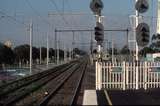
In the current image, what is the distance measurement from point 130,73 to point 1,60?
7621 cm

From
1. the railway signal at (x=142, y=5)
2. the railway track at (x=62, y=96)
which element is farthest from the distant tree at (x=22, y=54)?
the railway signal at (x=142, y=5)

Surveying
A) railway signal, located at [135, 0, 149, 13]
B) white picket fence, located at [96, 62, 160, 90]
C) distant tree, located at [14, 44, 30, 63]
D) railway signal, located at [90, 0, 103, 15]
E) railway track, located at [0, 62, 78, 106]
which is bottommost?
railway track, located at [0, 62, 78, 106]

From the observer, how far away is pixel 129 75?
25453 mm

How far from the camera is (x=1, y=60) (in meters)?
99.1

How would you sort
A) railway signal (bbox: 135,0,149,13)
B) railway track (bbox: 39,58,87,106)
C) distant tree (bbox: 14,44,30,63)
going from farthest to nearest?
distant tree (bbox: 14,44,30,63)
railway signal (bbox: 135,0,149,13)
railway track (bbox: 39,58,87,106)

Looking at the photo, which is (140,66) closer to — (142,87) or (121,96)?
(142,87)

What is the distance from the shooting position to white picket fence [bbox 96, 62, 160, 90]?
81.8 feet

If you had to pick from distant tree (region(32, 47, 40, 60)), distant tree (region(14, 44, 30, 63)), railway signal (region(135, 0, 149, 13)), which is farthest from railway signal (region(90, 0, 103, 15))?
distant tree (region(32, 47, 40, 60))

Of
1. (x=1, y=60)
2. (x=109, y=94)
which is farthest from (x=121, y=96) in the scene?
(x=1, y=60)

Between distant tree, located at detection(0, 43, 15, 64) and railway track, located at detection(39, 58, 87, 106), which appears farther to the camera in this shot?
distant tree, located at detection(0, 43, 15, 64)

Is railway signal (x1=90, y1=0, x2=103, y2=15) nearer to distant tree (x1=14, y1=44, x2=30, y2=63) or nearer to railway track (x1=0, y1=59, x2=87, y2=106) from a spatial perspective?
railway track (x1=0, y1=59, x2=87, y2=106)

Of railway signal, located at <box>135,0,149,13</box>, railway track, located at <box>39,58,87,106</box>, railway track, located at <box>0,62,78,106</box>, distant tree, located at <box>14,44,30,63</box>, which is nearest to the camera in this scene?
railway track, located at <box>39,58,87,106</box>

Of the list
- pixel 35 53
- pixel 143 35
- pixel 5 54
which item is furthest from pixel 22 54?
pixel 143 35

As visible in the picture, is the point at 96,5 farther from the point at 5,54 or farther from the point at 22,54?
the point at 22,54
